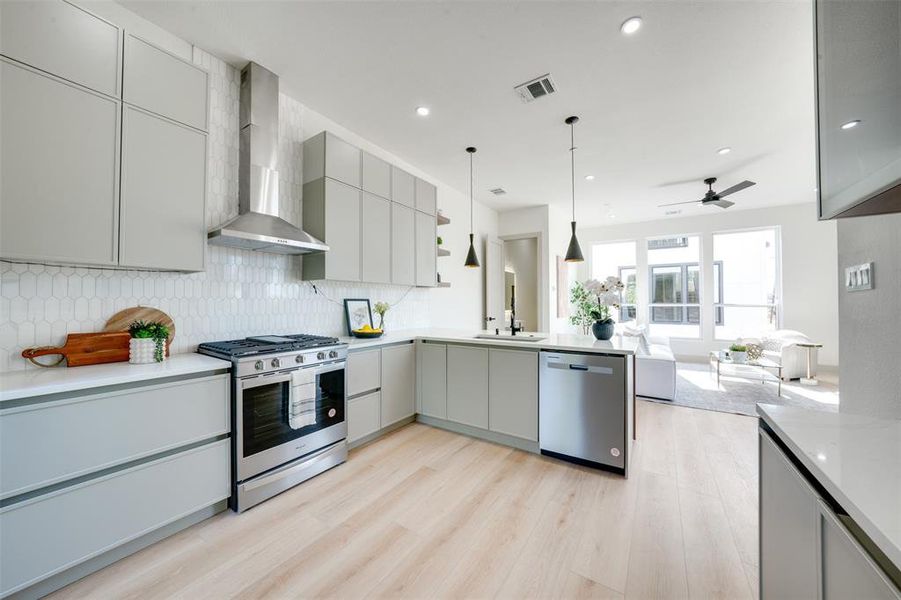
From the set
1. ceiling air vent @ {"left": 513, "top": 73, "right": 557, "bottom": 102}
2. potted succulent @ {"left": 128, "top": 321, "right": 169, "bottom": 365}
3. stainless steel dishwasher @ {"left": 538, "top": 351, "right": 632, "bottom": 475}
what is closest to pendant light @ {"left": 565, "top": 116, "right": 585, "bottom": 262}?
ceiling air vent @ {"left": 513, "top": 73, "right": 557, "bottom": 102}

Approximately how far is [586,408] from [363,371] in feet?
5.86

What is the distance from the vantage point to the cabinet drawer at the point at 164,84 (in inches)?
71.2

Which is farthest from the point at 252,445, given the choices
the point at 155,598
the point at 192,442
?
the point at 155,598

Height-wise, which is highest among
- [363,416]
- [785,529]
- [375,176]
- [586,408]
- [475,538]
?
[375,176]

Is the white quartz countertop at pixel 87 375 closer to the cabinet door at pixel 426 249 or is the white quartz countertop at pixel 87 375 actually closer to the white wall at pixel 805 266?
the cabinet door at pixel 426 249

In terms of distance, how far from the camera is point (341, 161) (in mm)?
2889

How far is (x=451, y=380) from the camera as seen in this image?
3.13 metres

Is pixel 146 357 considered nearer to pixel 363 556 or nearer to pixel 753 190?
pixel 363 556

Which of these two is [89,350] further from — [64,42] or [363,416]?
[363,416]

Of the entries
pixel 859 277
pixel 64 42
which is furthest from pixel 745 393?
pixel 64 42

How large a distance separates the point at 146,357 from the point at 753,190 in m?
7.54

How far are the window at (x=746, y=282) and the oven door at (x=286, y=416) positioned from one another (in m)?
7.23

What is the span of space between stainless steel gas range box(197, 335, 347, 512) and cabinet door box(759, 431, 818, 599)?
7.65 feet

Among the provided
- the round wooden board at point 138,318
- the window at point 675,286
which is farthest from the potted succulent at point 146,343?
the window at point 675,286
